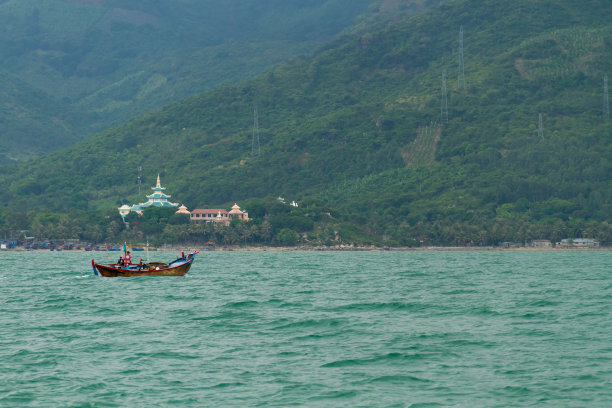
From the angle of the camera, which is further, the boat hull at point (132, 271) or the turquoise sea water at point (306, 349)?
the boat hull at point (132, 271)

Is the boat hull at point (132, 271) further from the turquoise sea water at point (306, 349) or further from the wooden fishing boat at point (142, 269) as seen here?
the turquoise sea water at point (306, 349)

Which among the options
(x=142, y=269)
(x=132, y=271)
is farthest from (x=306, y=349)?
(x=142, y=269)

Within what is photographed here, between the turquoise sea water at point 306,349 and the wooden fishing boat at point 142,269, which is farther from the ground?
the wooden fishing boat at point 142,269

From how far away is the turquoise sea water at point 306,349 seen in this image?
3506 centimetres

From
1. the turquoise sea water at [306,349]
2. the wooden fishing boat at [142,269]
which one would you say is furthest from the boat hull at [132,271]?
the turquoise sea water at [306,349]

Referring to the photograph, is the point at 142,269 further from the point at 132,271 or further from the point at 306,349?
the point at 306,349

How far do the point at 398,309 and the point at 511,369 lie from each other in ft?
75.8

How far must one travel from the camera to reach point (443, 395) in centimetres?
3478

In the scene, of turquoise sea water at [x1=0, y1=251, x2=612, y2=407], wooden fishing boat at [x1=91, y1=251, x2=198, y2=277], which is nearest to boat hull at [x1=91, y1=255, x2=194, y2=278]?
wooden fishing boat at [x1=91, y1=251, x2=198, y2=277]

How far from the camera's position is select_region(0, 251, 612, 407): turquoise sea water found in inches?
1380

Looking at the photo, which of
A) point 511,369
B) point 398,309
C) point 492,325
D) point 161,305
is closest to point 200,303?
point 161,305

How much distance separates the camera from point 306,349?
4459 cm

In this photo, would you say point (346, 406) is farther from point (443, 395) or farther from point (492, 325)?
point (492, 325)

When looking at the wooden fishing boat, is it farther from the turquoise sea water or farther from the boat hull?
the turquoise sea water
